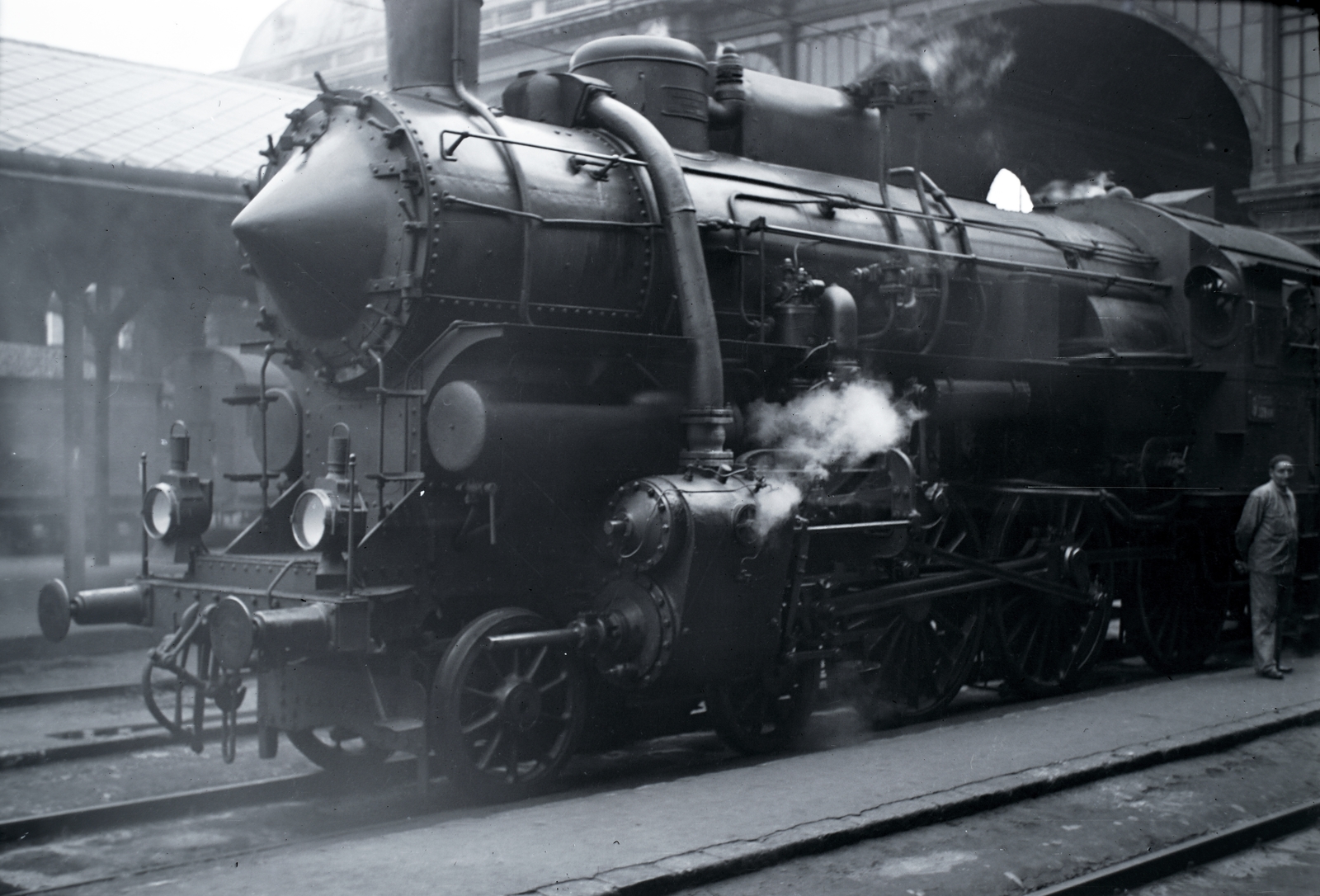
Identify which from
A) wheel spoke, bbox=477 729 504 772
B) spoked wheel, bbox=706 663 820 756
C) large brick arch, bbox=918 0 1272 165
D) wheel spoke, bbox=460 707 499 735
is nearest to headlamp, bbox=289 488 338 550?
wheel spoke, bbox=460 707 499 735

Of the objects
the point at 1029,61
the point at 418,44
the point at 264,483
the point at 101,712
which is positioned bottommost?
the point at 101,712

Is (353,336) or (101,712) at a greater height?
(353,336)

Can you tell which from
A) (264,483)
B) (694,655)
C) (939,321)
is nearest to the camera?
(694,655)

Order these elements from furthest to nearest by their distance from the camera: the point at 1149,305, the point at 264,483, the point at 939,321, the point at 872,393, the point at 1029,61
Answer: the point at 1029,61 → the point at 1149,305 → the point at 939,321 → the point at 872,393 → the point at 264,483

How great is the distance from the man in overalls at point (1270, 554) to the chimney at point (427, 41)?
247 inches

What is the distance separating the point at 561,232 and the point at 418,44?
4.00 feet

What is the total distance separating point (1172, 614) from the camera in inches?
387

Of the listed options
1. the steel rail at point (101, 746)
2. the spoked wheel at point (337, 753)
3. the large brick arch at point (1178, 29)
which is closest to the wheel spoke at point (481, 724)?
the spoked wheel at point (337, 753)

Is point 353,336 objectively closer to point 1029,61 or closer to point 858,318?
point 858,318

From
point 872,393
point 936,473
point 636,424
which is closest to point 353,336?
point 636,424

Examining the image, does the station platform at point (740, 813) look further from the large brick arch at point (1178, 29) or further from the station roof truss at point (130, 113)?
the large brick arch at point (1178, 29)

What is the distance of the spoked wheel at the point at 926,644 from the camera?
7.46 metres

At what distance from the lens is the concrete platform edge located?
4.25 meters

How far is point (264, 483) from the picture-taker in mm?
6375
